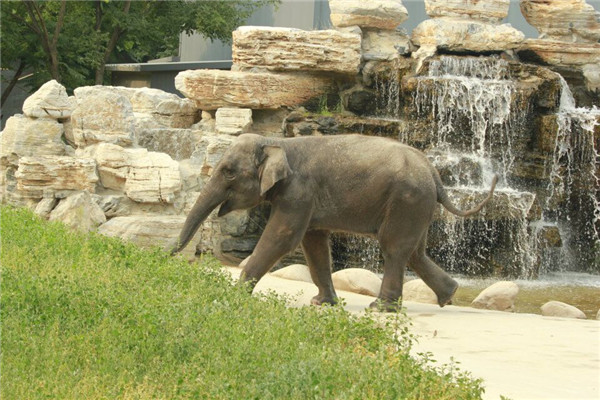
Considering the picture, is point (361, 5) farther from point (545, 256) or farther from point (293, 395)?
point (293, 395)

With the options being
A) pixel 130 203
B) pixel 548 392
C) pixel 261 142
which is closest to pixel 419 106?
pixel 130 203

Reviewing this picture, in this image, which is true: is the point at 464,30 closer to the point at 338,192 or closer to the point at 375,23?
the point at 375,23

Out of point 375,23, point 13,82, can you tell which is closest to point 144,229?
point 375,23

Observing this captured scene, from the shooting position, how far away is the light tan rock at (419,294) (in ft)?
38.6

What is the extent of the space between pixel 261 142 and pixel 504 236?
6.97m

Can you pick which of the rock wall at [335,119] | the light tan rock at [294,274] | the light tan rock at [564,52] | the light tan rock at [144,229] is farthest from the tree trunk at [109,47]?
the light tan rock at [294,274]

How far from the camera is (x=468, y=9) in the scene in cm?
1795

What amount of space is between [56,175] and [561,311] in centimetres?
640

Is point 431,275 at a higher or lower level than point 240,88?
lower

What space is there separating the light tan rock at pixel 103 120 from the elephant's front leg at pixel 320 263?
493 cm

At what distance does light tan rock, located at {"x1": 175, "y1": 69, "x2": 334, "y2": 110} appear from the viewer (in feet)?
51.4

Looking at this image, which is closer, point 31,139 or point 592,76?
point 31,139

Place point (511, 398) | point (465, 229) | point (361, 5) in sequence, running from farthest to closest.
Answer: point (361, 5), point (465, 229), point (511, 398)

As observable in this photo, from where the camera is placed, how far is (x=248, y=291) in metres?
9.05
